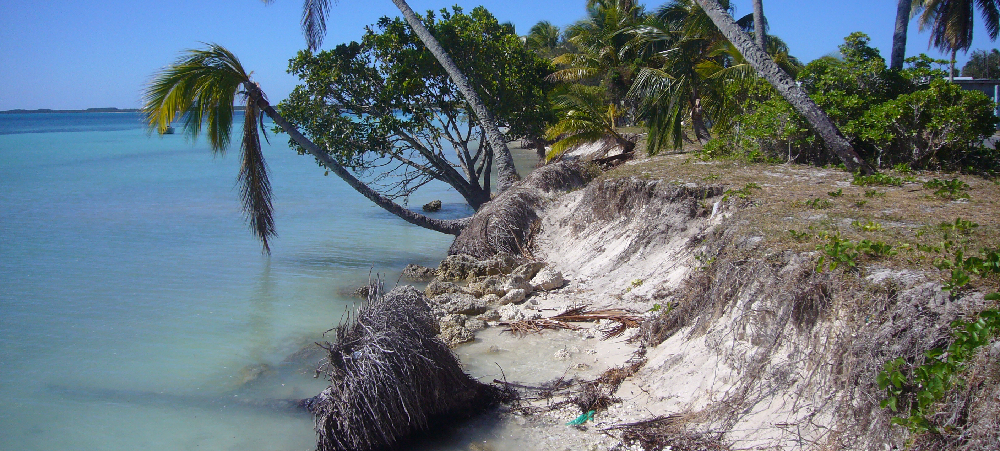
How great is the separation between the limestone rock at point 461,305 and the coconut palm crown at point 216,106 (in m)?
4.35

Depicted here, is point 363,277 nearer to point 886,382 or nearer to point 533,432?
point 533,432

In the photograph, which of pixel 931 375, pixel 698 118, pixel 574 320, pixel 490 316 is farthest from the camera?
pixel 698 118

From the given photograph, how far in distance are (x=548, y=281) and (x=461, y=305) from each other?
1.30 m

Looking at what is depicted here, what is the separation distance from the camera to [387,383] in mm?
5234

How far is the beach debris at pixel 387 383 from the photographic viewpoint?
5.21 m

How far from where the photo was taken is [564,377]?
21.1 ft

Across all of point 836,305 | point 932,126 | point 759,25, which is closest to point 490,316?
point 836,305

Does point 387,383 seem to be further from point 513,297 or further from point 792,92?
point 792,92

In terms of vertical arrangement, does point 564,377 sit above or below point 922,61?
below

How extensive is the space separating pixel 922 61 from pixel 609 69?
15.3 m

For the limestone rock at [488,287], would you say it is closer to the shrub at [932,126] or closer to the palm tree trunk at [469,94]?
the palm tree trunk at [469,94]

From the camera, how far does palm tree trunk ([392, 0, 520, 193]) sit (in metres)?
13.6

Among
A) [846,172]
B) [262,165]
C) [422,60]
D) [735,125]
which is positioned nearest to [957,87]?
Result: [846,172]

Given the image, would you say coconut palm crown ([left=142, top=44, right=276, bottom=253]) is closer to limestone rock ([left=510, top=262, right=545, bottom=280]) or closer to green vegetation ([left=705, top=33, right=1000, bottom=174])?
limestone rock ([left=510, top=262, right=545, bottom=280])
